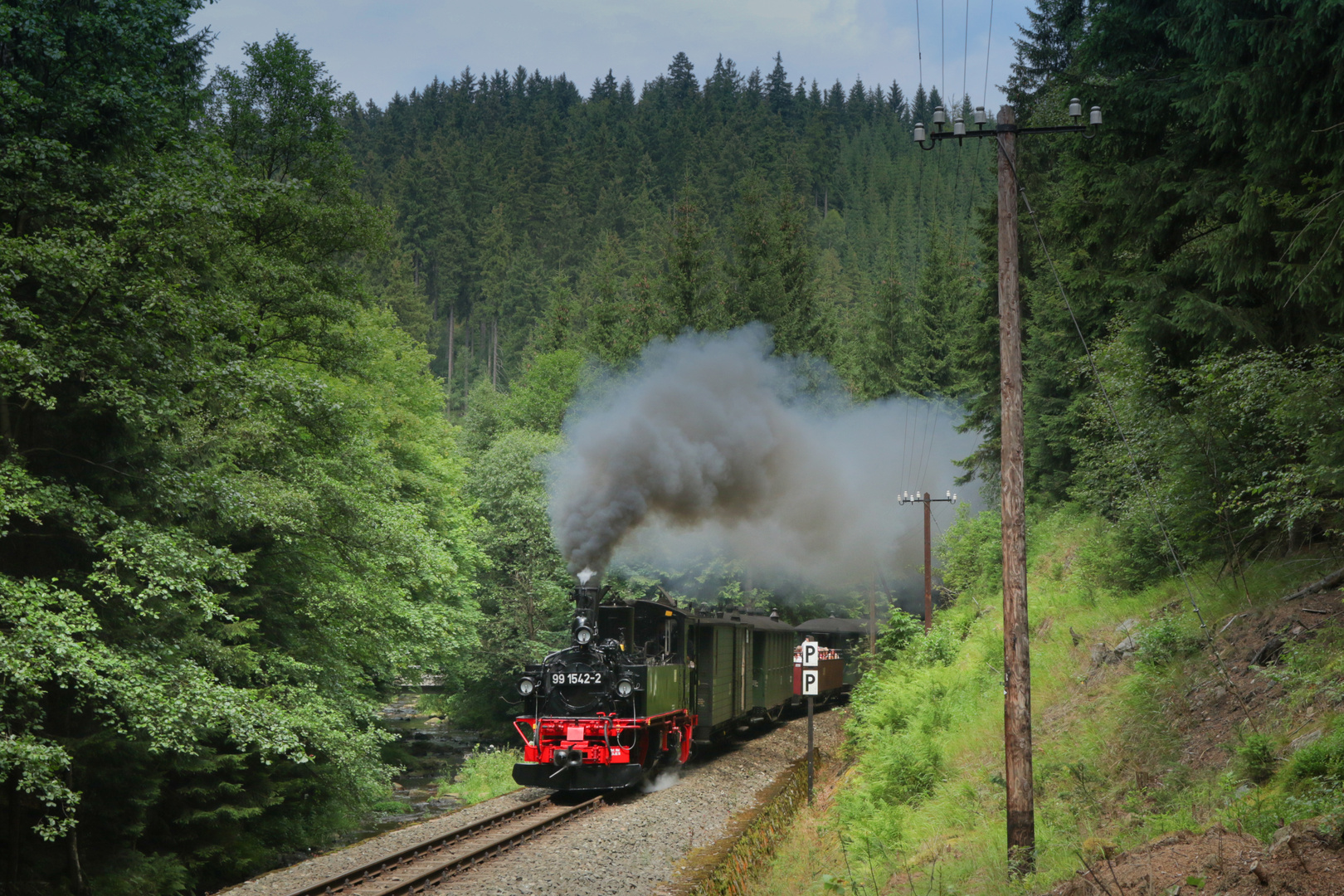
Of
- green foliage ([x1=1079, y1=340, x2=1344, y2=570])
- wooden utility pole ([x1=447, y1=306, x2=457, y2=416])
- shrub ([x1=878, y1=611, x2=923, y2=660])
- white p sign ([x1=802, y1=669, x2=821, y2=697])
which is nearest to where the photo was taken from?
green foliage ([x1=1079, y1=340, x2=1344, y2=570])

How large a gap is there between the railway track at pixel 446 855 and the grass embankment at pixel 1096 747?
3.71 m

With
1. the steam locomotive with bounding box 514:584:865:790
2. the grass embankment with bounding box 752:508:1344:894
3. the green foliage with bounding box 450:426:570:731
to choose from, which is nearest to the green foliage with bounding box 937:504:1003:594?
the grass embankment with bounding box 752:508:1344:894

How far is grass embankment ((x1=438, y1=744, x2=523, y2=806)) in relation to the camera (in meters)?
23.8

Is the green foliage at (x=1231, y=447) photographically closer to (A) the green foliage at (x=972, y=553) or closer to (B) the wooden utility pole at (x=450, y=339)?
(A) the green foliage at (x=972, y=553)

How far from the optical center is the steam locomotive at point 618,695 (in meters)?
16.3

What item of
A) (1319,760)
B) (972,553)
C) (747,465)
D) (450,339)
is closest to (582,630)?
(1319,760)

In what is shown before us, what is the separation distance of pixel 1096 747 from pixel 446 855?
807 centimetres

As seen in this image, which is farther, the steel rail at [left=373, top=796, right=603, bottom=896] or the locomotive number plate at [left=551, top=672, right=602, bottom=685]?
the locomotive number plate at [left=551, top=672, right=602, bottom=685]

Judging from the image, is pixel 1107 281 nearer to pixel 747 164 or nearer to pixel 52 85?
pixel 52 85

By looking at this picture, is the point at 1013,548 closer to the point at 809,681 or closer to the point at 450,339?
the point at 809,681

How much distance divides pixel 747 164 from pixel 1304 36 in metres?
98.6

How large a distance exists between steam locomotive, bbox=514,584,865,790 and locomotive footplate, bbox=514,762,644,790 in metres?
0.01

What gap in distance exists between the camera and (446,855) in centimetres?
1267

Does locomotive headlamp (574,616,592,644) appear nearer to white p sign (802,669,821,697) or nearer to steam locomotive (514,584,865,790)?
steam locomotive (514,584,865,790)
